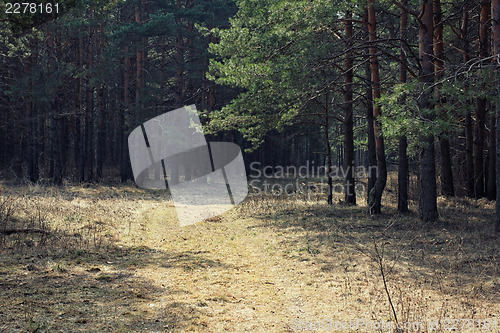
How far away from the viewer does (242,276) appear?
23.5 ft

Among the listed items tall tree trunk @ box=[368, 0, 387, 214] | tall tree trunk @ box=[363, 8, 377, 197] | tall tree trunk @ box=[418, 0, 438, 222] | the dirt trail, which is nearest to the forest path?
the dirt trail

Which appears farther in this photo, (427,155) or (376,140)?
(376,140)

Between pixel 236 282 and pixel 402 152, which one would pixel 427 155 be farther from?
pixel 236 282

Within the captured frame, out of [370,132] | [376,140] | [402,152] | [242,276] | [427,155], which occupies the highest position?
[370,132]

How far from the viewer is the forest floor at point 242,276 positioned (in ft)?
16.1

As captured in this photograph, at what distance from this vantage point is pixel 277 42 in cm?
1173

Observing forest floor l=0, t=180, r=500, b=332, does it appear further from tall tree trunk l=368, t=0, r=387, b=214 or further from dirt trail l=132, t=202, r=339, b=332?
tall tree trunk l=368, t=0, r=387, b=214

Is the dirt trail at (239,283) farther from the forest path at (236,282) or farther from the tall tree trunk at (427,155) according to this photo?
the tall tree trunk at (427,155)

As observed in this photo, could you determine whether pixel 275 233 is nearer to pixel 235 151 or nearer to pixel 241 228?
pixel 241 228

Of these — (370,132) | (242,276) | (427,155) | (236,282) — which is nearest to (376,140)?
(370,132)

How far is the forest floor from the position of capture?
4.89 m

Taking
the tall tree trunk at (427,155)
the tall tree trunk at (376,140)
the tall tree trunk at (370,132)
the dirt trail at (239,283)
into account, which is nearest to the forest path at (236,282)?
the dirt trail at (239,283)

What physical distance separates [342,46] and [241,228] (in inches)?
261

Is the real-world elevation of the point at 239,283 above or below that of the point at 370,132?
below
